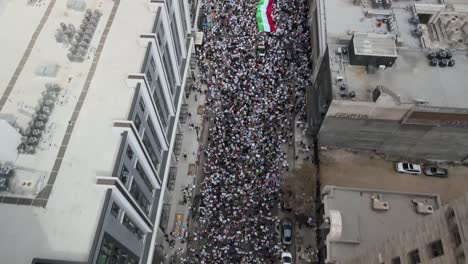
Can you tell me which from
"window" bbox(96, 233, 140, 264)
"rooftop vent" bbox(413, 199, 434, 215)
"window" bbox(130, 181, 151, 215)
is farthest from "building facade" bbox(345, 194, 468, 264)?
"window" bbox(130, 181, 151, 215)

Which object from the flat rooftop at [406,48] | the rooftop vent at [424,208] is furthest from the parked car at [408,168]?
the flat rooftop at [406,48]

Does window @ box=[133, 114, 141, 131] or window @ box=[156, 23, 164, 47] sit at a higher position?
window @ box=[156, 23, 164, 47]

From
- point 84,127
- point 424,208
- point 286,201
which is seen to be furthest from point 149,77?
point 424,208

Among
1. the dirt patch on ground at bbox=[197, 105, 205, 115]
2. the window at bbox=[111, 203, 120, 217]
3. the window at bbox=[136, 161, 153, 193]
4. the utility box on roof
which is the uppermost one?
the utility box on roof

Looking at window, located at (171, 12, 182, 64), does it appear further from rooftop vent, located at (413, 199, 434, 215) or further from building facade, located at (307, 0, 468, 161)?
rooftop vent, located at (413, 199, 434, 215)

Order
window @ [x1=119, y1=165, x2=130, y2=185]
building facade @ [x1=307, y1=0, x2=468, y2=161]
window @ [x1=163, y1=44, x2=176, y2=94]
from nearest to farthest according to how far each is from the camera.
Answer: window @ [x1=119, y1=165, x2=130, y2=185] < window @ [x1=163, y1=44, x2=176, y2=94] < building facade @ [x1=307, y1=0, x2=468, y2=161]

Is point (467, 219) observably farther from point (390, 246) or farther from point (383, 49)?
point (383, 49)

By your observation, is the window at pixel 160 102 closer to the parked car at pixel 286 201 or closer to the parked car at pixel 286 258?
the parked car at pixel 286 201

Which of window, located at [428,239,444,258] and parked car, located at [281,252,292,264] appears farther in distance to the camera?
parked car, located at [281,252,292,264]

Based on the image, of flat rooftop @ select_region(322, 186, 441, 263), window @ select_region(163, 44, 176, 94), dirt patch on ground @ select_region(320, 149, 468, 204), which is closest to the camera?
flat rooftop @ select_region(322, 186, 441, 263)
